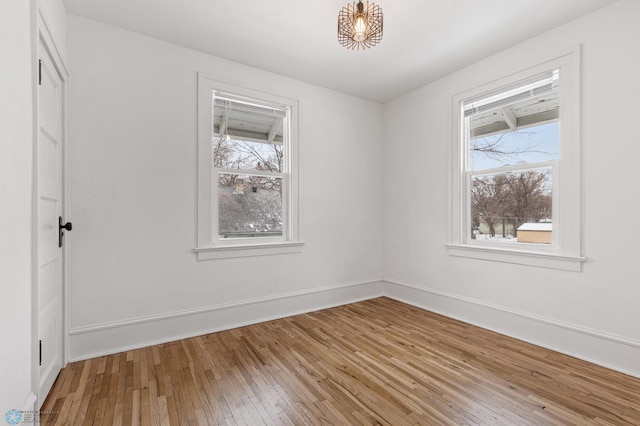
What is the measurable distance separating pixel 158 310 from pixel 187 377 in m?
0.85

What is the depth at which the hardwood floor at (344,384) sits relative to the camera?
1.75 m

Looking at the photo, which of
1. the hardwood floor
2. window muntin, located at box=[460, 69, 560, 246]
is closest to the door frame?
the hardwood floor

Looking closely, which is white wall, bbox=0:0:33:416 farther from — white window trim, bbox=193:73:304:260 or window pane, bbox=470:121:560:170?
window pane, bbox=470:121:560:170

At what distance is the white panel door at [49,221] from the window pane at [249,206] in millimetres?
1315

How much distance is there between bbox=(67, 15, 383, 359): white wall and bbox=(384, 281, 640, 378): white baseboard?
155 cm

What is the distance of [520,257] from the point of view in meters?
2.87

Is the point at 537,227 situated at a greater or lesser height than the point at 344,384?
greater

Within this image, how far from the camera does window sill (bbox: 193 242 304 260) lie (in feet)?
9.83

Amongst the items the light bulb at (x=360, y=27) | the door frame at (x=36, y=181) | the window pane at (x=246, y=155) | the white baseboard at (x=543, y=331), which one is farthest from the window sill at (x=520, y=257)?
the door frame at (x=36, y=181)

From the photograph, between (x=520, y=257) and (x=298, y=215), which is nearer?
(x=520, y=257)

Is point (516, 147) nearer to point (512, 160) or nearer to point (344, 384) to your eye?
point (512, 160)

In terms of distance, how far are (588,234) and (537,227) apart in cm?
41

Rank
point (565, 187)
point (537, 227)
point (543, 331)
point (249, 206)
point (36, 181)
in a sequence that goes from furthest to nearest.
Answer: point (249, 206)
point (537, 227)
point (543, 331)
point (565, 187)
point (36, 181)

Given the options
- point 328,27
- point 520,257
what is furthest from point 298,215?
point 520,257
